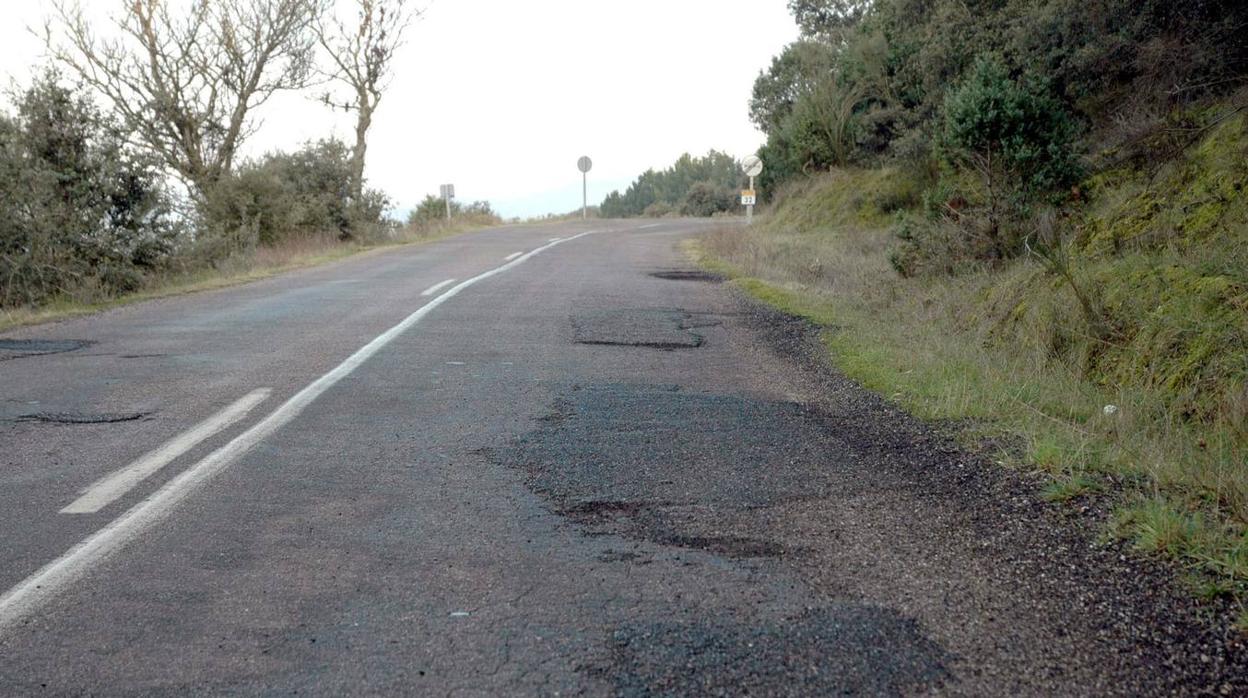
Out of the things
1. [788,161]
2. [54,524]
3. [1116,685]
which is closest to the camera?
[1116,685]

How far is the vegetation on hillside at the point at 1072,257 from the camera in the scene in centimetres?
570

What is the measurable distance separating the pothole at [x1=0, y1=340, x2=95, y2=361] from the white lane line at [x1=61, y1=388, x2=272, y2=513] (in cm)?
371

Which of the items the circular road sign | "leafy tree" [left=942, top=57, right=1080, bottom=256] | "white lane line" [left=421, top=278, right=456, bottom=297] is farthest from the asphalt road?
the circular road sign

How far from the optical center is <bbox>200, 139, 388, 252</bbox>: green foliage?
26156 millimetres

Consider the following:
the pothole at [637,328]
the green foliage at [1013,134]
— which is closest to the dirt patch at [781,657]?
the pothole at [637,328]

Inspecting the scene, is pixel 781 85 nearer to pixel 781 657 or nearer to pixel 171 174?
pixel 171 174

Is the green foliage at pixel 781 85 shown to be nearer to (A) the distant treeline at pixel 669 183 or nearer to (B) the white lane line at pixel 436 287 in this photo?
(B) the white lane line at pixel 436 287

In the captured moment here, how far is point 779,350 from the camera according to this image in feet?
33.0

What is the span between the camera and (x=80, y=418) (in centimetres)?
672

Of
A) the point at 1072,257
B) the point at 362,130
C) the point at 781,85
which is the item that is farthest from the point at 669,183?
the point at 1072,257

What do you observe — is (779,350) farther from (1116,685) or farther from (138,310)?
(138,310)

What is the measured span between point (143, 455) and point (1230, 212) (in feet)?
31.4

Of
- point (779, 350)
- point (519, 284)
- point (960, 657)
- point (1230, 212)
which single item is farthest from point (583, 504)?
point (519, 284)

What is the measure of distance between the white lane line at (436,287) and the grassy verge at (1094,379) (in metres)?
4.85
